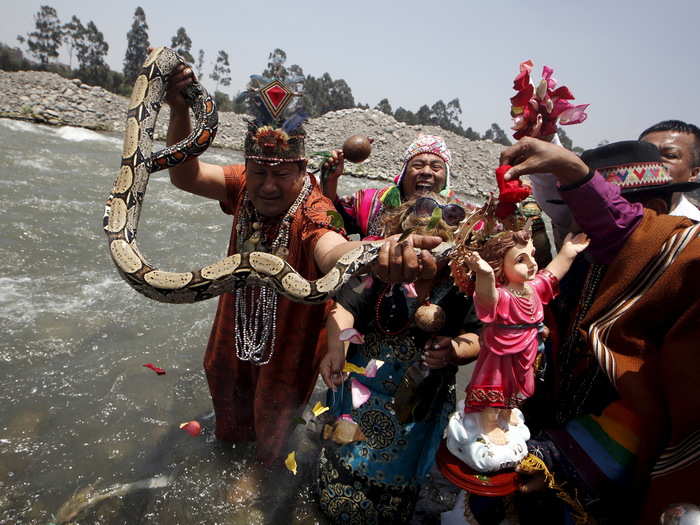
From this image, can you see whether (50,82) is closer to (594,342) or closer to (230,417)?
(230,417)

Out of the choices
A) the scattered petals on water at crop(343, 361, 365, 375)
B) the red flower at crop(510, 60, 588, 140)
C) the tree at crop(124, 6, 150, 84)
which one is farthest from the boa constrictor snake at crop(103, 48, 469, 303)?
the tree at crop(124, 6, 150, 84)

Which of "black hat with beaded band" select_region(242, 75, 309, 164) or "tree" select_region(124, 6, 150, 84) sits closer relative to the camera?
"black hat with beaded band" select_region(242, 75, 309, 164)

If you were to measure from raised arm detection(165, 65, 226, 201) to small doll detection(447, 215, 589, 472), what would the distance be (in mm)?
1937

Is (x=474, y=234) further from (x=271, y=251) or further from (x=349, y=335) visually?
(x=271, y=251)

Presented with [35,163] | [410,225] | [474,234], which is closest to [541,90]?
[474,234]

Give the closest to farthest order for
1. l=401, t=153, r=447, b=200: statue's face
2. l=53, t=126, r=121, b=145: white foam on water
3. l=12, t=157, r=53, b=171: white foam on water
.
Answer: l=401, t=153, r=447, b=200: statue's face, l=12, t=157, r=53, b=171: white foam on water, l=53, t=126, r=121, b=145: white foam on water

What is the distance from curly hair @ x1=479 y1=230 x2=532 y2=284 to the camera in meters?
2.15

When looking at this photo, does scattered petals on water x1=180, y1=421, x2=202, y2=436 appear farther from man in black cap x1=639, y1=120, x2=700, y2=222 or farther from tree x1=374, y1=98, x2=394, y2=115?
tree x1=374, y1=98, x2=394, y2=115

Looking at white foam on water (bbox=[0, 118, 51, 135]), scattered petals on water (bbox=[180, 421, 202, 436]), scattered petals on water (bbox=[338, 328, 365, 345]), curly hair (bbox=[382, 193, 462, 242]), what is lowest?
scattered petals on water (bbox=[180, 421, 202, 436])

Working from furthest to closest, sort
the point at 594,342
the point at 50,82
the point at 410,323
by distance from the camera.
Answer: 1. the point at 50,82
2. the point at 410,323
3. the point at 594,342

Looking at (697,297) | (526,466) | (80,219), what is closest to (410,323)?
(526,466)

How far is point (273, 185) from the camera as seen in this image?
264 centimetres

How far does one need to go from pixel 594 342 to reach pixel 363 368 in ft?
4.44

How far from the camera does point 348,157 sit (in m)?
3.76
